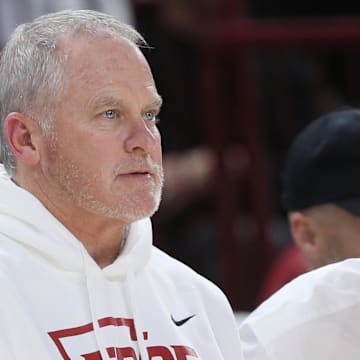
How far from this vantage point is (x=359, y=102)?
7617mm

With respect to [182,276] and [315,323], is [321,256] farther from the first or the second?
[182,276]

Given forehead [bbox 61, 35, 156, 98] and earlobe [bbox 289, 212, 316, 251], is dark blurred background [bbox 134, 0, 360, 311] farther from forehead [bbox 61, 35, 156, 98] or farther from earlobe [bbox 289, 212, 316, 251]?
forehead [bbox 61, 35, 156, 98]

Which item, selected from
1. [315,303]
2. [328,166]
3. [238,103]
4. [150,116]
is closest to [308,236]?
[328,166]

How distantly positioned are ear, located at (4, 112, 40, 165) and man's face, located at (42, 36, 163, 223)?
4 centimetres

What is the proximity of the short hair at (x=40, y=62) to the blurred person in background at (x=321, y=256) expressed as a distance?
2.62 feet

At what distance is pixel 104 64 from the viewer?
10.6 ft

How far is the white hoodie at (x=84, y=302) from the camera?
10.1 feet

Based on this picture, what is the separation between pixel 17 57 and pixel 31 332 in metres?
0.67

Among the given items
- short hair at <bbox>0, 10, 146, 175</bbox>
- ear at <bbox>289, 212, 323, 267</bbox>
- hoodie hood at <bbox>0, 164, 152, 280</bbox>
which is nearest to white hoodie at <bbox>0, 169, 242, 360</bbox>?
hoodie hood at <bbox>0, 164, 152, 280</bbox>

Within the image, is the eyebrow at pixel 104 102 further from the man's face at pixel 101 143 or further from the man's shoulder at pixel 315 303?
the man's shoulder at pixel 315 303

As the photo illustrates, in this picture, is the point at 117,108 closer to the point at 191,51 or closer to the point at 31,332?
the point at 31,332


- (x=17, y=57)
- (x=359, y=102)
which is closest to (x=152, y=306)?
(x=17, y=57)

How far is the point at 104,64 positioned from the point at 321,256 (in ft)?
3.36

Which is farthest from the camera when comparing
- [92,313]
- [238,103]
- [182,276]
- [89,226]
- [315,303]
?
[238,103]
